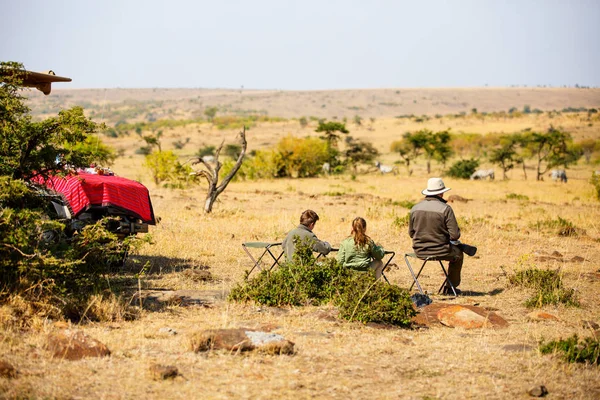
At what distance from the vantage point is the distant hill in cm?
11038

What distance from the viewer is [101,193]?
28.5 ft

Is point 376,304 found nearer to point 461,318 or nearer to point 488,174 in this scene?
point 461,318

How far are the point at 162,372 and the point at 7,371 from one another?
1.13 meters

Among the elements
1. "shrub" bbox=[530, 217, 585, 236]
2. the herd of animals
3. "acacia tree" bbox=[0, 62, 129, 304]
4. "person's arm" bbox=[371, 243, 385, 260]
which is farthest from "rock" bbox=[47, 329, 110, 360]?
the herd of animals

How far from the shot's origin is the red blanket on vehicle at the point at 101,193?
8547 mm

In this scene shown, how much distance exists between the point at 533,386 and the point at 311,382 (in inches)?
68.7

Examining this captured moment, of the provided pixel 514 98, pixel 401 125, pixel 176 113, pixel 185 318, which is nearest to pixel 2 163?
pixel 185 318

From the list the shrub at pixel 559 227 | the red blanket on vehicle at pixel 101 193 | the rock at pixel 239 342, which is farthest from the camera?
the shrub at pixel 559 227

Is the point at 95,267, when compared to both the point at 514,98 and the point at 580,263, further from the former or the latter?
the point at 514,98

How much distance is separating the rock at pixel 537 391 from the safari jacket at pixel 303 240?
3.45m

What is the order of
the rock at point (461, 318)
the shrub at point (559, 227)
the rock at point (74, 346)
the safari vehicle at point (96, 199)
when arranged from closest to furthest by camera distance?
the rock at point (74, 346) → the rock at point (461, 318) → the safari vehicle at point (96, 199) → the shrub at point (559, 227)

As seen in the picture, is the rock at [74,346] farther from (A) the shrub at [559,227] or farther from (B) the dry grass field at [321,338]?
(A) the shrub at [559,227]

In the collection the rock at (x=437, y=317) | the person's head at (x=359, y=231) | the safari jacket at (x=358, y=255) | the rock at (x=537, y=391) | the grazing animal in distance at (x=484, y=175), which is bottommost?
the grazing animal in distance at (x=484, y=175)

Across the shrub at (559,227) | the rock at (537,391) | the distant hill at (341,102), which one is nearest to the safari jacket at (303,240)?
the rock at (537,391)
